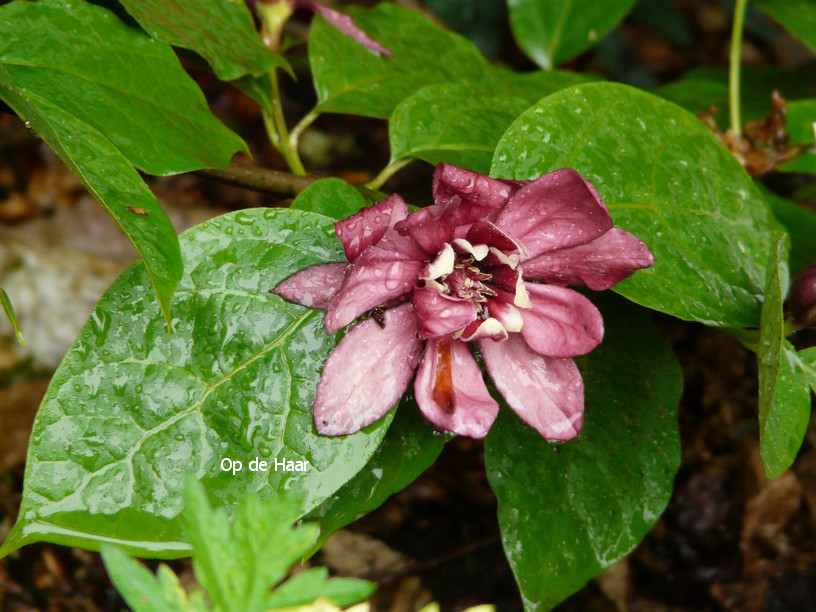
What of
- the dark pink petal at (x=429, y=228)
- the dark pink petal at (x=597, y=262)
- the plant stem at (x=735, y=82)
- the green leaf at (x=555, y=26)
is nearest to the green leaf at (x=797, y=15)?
the plant stem at (x=735, y=82)

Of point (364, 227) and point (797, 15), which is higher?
point (364, 227)

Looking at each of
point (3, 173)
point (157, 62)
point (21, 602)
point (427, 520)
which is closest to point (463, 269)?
point (157, 62)

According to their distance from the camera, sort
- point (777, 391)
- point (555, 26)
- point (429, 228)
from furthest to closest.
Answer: point (555, 26), point (777, 391), point (429, 228)

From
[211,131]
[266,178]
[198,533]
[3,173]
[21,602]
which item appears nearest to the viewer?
[198,533]

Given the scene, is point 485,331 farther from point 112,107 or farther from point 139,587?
point 112,107

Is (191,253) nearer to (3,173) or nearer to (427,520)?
(427,520)

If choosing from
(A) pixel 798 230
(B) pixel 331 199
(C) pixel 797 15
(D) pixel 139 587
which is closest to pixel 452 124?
(B) pixel 331 199

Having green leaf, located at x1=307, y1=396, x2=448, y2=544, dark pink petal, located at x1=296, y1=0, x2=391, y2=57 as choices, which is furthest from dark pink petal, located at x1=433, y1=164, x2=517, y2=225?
dark pink petal, located at x1=296, y1=0, x2=391, y2=57
